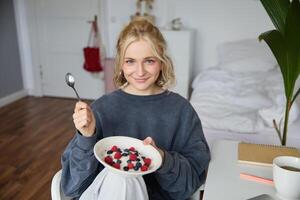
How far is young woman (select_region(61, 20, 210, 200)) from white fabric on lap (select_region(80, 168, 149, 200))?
0.28ft

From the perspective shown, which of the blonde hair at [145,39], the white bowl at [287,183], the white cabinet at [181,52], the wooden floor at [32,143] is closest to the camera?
the white bowl at [287,183]

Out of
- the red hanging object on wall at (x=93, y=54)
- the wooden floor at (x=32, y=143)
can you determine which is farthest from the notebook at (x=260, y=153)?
the red hanging object on wall at (x=93, y=54)

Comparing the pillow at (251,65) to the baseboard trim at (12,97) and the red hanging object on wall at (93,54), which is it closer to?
the red hanging object on wall at (93,54)

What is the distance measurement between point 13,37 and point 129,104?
124 inches

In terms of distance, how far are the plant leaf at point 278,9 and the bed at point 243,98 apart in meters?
0.85

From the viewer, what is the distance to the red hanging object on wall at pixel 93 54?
358cm

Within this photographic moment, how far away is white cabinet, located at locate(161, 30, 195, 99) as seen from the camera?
3172 mm

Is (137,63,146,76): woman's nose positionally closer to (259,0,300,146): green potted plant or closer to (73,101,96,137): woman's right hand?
(73,101,96,137): woman's right hand

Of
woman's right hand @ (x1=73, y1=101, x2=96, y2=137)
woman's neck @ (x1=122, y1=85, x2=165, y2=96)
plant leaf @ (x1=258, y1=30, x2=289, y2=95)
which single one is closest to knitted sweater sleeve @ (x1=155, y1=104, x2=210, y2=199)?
woman's neck @ (x1=122, y1=85, x2=165, y2=96)

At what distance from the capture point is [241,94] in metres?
2.34

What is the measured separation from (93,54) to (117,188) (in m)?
2.90

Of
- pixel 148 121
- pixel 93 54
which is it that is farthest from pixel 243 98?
pixel 93 54

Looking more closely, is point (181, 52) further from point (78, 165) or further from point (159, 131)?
point (78, 165)

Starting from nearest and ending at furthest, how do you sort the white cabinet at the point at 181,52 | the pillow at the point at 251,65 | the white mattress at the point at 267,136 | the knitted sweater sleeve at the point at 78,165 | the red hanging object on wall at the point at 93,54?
1. the knitted sweater sleeve at the point at 78,165
2. the white mattress at the point at 267,136
3. the pillow at the point at 251,65
4. the white cabinet at the point at 181,52
5. the red hanging object on wall at the point at 93,54
